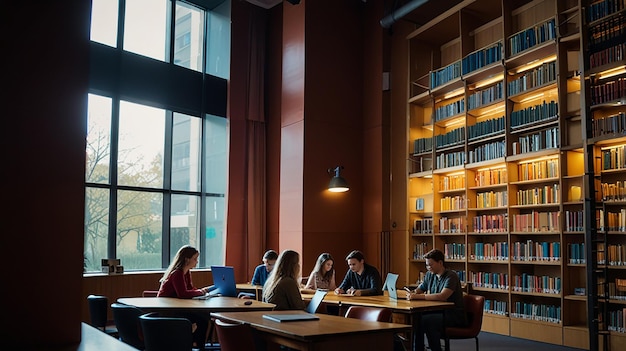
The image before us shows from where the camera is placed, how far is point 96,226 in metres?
8.70

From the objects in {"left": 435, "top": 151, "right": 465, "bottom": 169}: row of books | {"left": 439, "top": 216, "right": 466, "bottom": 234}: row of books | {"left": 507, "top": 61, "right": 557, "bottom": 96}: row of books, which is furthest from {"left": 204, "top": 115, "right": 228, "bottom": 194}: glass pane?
{"left": 507, "top": 61, "right": 557, "bottom": 96}: row of books

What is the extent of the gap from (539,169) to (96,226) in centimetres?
670

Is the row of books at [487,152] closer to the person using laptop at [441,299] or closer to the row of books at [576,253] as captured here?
the row of books at [576,253]

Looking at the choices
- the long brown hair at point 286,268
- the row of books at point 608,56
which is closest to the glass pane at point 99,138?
the long brown hair at point 286,268

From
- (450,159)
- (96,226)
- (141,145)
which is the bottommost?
(96,226)

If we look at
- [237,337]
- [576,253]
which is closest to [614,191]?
[576,253]

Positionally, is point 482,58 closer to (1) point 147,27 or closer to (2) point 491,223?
(2) point 491,223

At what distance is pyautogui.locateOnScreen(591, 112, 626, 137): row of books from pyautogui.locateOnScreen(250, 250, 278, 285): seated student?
4463mm

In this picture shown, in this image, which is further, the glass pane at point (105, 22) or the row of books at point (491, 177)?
the glass pane at point (105, 22)

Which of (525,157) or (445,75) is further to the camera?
(445,75)

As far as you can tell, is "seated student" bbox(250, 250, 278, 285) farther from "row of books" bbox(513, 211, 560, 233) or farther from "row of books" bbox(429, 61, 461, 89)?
"row of books" bbox(429, 61, 461, 89)

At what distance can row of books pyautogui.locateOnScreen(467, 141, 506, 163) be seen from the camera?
8.00 meters

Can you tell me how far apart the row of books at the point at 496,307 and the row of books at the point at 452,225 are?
1.15 metres

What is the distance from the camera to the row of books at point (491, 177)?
26.5 ft
